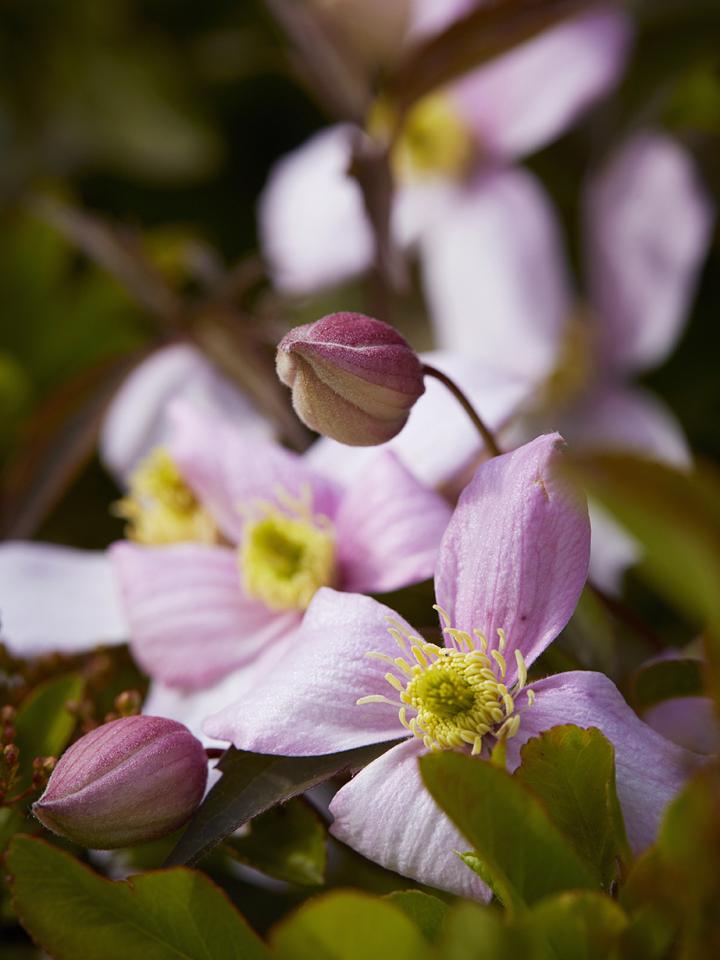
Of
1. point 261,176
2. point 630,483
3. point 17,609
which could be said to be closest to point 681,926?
point 630,483

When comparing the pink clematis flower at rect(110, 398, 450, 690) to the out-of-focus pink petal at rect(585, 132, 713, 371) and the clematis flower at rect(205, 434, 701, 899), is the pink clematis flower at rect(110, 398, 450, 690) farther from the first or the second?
the out-of-focus pink petal at rect(585, 132, 713, 371)

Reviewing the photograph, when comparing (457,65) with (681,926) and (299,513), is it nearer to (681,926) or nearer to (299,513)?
(299,513)

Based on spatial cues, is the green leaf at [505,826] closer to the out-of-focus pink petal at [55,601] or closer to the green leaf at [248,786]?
the green leaf at [248,786]

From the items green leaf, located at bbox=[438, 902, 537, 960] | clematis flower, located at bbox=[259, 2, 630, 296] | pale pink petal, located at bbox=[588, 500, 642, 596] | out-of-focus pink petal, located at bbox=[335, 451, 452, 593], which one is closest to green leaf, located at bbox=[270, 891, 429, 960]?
green leaf, located at bbox=[438, 902, 537, 960]

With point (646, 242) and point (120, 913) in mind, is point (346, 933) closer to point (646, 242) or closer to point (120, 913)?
point (120, 913)

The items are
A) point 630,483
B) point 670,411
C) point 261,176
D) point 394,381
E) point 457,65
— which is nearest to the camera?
point 630,483
